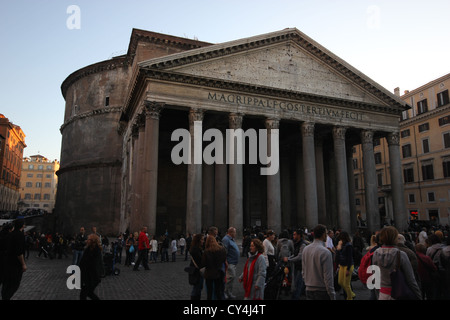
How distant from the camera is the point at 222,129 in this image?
Answer: 22.0 metres

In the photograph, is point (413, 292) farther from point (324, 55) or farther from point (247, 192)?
point (247, 192)

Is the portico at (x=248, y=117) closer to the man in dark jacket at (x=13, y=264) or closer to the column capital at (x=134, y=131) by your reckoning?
the column capital at (x=134, y=131)

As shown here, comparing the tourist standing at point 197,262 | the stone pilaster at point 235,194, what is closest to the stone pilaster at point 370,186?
the stone pilaster at point 235,194

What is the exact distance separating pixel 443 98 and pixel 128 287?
1305 inches

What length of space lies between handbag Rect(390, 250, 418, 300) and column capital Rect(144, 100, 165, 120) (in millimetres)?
15175

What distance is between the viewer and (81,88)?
32.5m

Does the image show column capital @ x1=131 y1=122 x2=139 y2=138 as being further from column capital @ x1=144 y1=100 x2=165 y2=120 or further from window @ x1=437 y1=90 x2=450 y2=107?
window @ x1=437 y1=90 x2=450 y2=107

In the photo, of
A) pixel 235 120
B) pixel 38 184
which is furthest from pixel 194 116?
pixel 38 184

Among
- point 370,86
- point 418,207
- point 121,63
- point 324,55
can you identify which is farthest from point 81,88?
point 418,207

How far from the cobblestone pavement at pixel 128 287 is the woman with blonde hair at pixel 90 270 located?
1776 mm

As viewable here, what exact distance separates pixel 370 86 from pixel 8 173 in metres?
55.1

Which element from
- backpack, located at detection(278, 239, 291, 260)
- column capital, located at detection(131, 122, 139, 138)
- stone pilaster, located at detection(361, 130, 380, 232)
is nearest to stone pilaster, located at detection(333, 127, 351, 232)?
stone pilaster, located at detection(361, 130, 380, 232)

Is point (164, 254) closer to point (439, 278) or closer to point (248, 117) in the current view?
point (248, 117)

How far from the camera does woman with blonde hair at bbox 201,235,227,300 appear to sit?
5.54m
